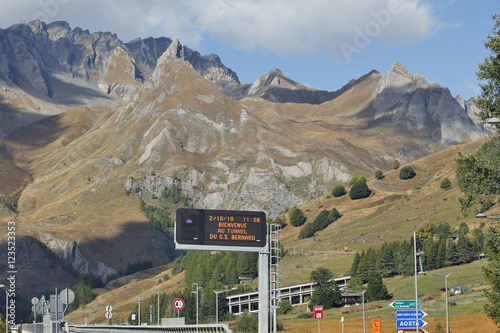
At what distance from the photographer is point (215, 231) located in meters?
42.3

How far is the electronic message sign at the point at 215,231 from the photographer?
42250 millimetres

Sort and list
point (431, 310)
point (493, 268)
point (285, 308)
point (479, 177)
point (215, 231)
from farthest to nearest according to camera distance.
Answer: point (285, 308) < point (431, 310) < point (215, 231) < point (493, 268) < point (479, 177)

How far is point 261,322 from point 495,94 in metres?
20.7

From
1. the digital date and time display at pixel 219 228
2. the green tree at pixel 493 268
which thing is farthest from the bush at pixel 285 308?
the green tree at pixel 493 268

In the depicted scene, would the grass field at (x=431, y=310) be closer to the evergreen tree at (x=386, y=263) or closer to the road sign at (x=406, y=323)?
the evergreen tree at (x=386, y=263)

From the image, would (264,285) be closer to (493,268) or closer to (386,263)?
(493,268)

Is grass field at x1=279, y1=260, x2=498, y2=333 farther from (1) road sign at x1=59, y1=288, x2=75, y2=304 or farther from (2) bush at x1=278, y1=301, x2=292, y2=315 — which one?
(1) road sign at x1=59, y1=288, x2=75, y2=304

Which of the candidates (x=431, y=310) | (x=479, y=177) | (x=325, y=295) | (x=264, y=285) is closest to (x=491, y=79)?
(x=479, y=177)

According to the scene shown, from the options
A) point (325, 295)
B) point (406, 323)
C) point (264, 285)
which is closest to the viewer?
point (264, 285)

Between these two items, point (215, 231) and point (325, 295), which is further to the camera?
point (325, 295)

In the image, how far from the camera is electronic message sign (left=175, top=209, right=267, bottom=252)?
4225 cm

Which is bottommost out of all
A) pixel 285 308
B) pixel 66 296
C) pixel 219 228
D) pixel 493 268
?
pixel 285 308

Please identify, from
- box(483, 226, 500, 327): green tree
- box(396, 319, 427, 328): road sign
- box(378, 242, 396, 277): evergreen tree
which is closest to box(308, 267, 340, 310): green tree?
box(378, 242, 396, 277): evergreen tree

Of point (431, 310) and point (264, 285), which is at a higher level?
point (264, 285)
